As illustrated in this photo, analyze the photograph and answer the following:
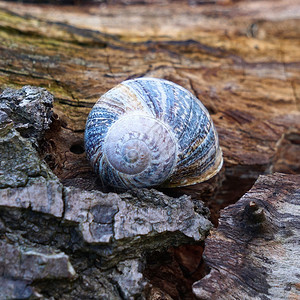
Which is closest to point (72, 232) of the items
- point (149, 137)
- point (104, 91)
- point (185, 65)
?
point (149, 137)

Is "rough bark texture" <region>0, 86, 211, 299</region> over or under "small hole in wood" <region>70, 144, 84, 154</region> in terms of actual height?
under

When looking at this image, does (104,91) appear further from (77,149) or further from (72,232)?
(72,232)

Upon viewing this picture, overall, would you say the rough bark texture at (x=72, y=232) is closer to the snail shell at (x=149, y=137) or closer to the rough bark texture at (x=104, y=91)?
the rough bark texture at (x=104, y=91)

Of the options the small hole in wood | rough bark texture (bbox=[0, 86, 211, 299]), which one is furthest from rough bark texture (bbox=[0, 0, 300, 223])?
rough bark texture (bbox=[0, 86, 211, 299])

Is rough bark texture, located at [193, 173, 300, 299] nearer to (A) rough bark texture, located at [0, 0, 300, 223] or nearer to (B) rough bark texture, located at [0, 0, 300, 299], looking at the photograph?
(B) rough bark texture, located at [0, 0, 300, 299]

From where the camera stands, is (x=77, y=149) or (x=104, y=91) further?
Answer: (x=104, y=91)

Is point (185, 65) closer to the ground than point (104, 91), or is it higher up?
higher up

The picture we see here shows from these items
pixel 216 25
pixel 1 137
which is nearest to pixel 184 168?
pixel 1 137

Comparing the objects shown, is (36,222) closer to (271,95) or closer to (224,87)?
(224,87)
